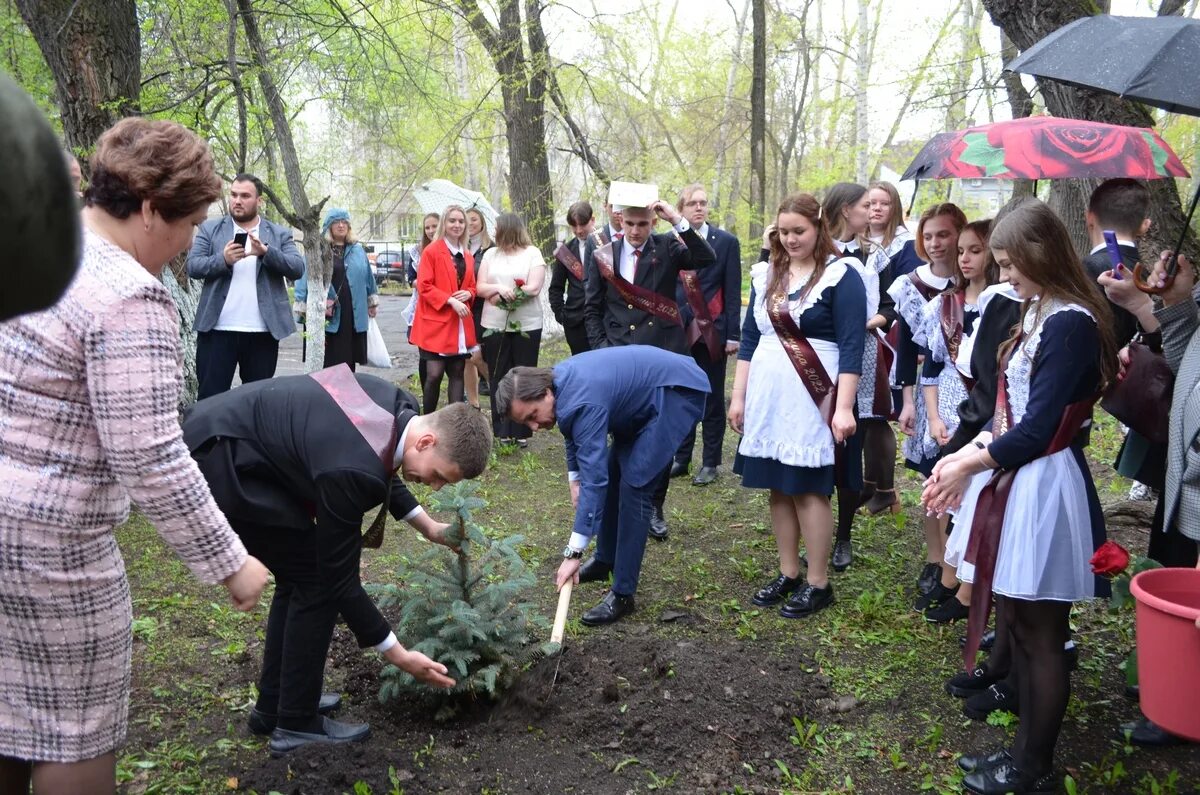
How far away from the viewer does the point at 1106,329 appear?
A: 2826 millimetres

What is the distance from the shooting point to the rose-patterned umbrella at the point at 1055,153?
11.8ft

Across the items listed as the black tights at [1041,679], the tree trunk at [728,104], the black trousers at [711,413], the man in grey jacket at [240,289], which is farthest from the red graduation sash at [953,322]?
the tree trunk at [728,104]

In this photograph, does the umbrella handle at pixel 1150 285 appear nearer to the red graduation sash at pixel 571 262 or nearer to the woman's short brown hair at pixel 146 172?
the woman's short brown hair at pixel 146 172

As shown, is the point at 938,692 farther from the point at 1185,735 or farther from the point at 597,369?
the point at 597,369

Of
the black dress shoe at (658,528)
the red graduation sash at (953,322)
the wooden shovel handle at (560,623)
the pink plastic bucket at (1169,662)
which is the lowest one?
the black dress shoe at (658,528)

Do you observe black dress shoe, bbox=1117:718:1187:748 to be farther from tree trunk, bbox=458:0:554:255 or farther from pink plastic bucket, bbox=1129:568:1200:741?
tree trunk, bbox=458:0:554:255

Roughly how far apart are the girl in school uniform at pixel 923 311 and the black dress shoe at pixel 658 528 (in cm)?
159

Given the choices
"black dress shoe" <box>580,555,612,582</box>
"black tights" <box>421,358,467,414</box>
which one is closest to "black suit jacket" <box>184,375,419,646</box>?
"black dress shoe" <box>580,555,612,582</box>

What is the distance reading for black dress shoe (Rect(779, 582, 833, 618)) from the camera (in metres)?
4.56

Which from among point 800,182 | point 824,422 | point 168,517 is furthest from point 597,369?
point 800,182

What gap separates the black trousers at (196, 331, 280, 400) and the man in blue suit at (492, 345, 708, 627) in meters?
2.60

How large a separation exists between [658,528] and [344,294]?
375 cm

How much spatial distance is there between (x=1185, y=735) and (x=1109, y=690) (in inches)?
58.1

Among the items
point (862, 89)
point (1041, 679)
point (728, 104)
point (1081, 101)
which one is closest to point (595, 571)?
point (1041, 679)
